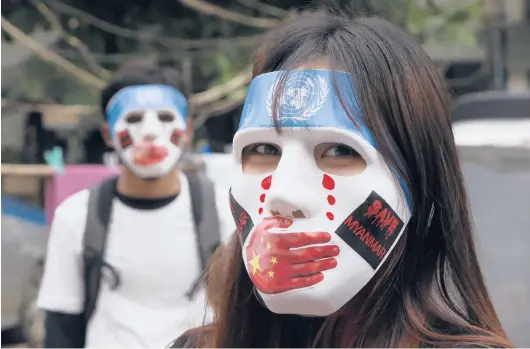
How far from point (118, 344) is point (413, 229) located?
5.70 ft

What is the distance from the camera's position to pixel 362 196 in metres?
1.62

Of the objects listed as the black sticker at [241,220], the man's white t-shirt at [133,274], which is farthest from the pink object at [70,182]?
the black sticker at [241,220]

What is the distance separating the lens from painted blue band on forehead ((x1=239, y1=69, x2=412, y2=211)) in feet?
5.24

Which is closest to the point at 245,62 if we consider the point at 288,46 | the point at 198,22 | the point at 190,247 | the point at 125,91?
the point at 198,22

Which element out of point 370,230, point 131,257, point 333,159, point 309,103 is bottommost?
point 131,257

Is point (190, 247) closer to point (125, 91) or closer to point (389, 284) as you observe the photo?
point (125, 91)

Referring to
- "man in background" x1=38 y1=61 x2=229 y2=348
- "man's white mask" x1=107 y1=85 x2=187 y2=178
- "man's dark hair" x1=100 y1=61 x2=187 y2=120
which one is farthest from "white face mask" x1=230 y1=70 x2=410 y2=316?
"man's dark hair" x1=100 y1=61 x2=187 y2=120

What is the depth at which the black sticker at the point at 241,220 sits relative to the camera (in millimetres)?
1709

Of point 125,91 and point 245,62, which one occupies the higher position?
point 245,62

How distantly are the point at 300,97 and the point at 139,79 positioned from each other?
198cm

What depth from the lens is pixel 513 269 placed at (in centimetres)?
331

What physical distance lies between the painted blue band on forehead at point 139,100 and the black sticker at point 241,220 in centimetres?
179

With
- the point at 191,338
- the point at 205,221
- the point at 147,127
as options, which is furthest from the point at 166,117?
the point at 191,338

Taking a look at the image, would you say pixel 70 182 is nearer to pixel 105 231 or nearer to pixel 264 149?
pixel 105 231
